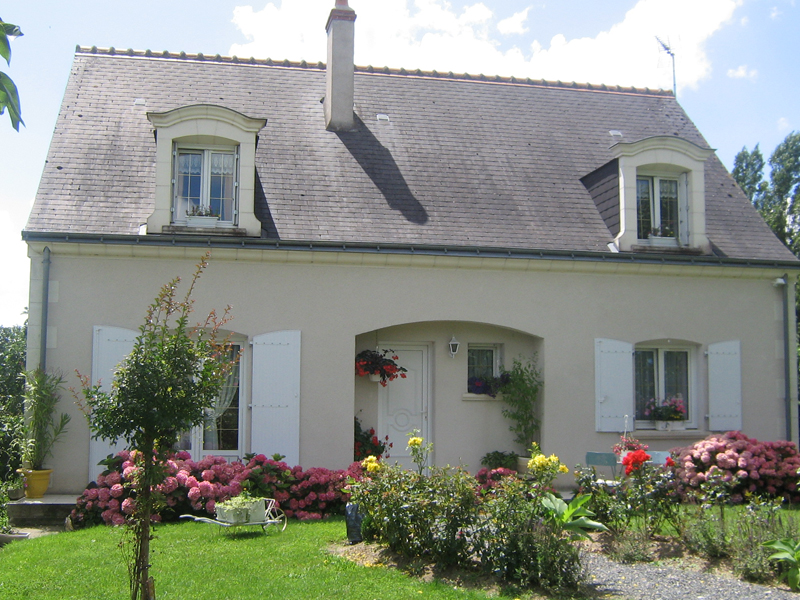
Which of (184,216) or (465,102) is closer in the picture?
(184,216)

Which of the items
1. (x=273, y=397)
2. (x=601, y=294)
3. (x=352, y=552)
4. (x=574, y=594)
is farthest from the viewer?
(x=601, y=294)

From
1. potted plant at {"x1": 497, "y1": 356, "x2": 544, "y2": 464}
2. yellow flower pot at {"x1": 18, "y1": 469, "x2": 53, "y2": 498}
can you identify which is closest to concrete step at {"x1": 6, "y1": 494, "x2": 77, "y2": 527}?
yellow flower pot at {"x1": 18, "y1": 469, "x2": 53, "y2": 498}

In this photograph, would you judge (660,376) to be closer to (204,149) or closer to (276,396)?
(276,396)

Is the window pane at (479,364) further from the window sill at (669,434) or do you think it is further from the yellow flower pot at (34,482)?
the yellow flower pot at (34,482)

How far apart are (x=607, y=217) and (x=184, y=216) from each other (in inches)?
250

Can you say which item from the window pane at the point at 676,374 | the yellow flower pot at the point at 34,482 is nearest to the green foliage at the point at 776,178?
the window pane at the point at 676,374

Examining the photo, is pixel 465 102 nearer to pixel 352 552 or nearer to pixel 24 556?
pixel 352 552

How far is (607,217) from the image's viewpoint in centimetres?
1170

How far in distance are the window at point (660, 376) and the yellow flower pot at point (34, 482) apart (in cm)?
825

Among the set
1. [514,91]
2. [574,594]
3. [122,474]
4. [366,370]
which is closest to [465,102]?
[514,91]

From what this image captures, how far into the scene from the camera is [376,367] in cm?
1072

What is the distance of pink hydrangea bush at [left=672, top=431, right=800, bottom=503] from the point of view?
9273 millimetres

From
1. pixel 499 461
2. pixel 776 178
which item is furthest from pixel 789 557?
pixel 776 178

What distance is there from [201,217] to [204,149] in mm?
1030
